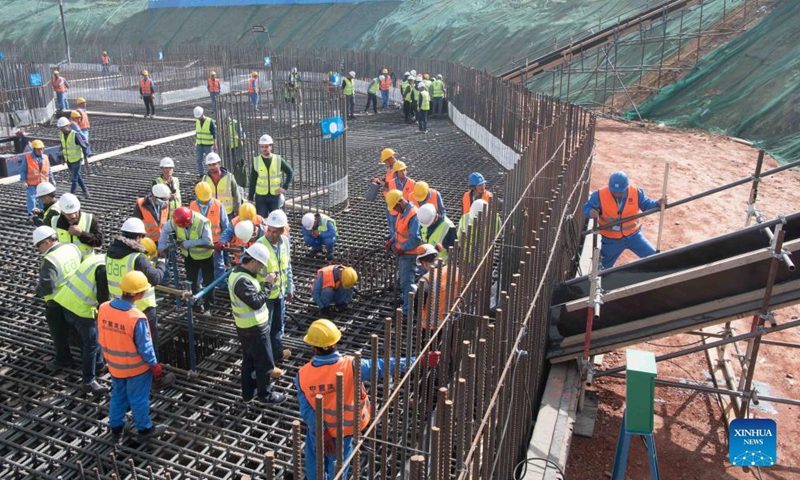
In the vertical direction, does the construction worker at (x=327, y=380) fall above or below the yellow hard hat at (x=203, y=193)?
below

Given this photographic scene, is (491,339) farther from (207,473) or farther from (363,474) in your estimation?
(207,473)

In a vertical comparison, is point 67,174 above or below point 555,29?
below

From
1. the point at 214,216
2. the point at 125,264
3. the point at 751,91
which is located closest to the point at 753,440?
the point at 125,264

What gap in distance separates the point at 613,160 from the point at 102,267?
12.5 meters

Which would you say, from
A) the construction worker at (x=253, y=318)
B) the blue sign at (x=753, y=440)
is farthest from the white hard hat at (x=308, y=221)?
the blue sign at (x=753, y=440)

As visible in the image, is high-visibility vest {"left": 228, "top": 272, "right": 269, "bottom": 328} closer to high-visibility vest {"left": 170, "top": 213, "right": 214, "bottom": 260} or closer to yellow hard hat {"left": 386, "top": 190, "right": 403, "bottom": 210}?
high-visibility vest {"left": 170, "top": 213, "right": 214, "bottom": 260}

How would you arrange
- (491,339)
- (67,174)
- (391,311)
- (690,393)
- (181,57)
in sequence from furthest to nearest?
(181,57) < (67,174) < (391,311) < (690,393) < (491,339)

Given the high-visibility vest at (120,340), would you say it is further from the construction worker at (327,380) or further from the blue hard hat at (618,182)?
the blue hard hat at (618,182)

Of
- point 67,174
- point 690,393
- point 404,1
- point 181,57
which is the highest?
point 404,1

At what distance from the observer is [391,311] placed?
27.3ft

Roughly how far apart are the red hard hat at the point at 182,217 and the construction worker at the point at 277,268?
136cm

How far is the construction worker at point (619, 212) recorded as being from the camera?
26.9ft

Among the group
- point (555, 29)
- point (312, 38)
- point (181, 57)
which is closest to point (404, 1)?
point (312, 38)

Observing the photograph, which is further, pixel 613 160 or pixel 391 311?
pixel 613 160
